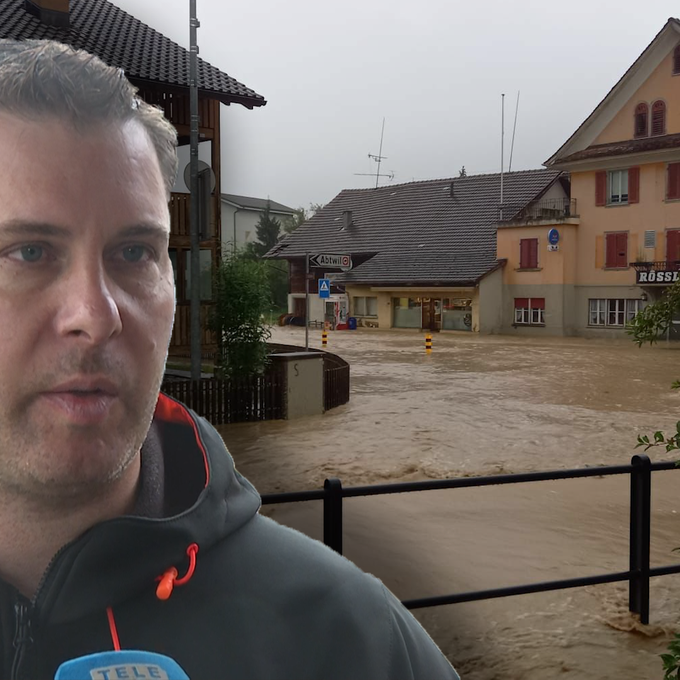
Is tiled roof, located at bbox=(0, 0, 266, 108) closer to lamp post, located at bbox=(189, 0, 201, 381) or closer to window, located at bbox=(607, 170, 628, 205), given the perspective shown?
lamp post, located at bbox=(189, 0, 201, 381)

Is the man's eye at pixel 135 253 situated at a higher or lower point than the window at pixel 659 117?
lower

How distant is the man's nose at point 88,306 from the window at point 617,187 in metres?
38.2

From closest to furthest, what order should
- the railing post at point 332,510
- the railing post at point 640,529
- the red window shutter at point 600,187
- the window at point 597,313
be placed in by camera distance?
the railing post at point 332,510 → the railing post at point 640,529 → the red window shutter at point 600,187 → the window at point 597,313

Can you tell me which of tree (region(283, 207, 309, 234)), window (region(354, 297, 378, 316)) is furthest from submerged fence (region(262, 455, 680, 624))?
tree (region(283, 207, 309, 234))

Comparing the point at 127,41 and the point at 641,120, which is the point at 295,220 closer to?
the point at 641,120

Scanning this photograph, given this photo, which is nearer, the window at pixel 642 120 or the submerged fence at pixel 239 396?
the submerged fence at pixel 239 396

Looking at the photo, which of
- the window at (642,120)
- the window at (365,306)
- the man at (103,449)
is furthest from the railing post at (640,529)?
the window at (365,306)

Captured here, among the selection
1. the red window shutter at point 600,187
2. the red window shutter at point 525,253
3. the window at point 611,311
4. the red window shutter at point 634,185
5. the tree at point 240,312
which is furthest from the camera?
the red window shutter at point 525,253

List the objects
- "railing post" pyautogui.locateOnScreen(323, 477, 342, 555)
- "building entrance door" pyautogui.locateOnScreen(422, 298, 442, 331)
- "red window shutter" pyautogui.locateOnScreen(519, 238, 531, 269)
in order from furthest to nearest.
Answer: "building entrance door" pyautogui.locateOnScreen(422, 298, 442, 331), "red window shutter" pyautogui.locateOnScreen(519, 238, 531, 269), "railing post" pyautogui.locateOnScreen(323, 477, 342, 555)

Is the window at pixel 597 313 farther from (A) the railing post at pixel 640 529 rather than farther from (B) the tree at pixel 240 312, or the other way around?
(A) the railing post at pixel 640 529

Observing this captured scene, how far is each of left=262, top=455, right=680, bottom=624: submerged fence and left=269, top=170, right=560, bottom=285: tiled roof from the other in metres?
34.8

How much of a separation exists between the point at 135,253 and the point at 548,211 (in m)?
40.6

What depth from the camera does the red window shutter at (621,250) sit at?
36500 millimetres

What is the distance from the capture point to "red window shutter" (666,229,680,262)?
34.7 metres
